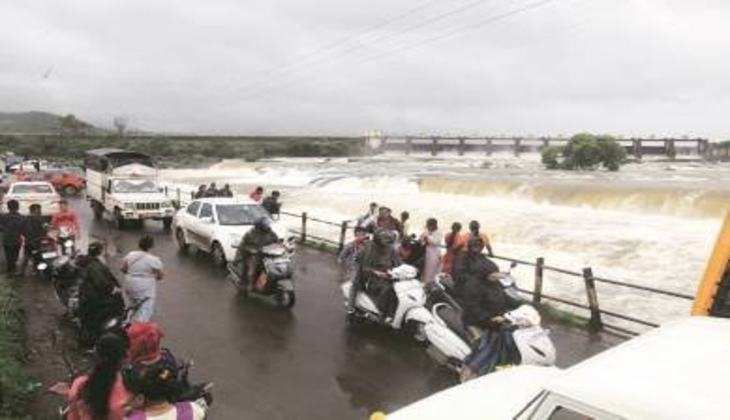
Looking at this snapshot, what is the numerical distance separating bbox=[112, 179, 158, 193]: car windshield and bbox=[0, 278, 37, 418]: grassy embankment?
47.9 ft

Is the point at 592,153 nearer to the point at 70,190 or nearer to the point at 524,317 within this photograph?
the point at 70,190

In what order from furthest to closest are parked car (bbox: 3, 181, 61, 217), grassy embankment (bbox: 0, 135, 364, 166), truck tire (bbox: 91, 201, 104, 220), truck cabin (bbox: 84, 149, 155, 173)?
grassy embankment (bbox: 0, 135, 364, 166) → truck tire (bbox: 91, 201, 104, 220) → truck cabin (bbox: 84, 149, 155, 173) → parked car (bbox: 3, 181, 61, 217)

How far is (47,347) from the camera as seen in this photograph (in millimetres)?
10953

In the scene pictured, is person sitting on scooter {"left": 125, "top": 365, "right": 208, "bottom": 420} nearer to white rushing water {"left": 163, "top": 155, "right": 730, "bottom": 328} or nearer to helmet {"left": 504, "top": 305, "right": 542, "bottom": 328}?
helmet {"left": 504, "top": 305, "right": 542, "bottom": 328}

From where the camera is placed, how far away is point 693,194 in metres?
35.6

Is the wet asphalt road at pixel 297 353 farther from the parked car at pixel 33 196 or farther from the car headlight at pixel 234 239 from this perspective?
the parked car at pixel 33 196

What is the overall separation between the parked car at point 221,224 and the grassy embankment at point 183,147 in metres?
77.7

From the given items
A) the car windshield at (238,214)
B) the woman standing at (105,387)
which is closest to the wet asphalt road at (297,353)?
the car windshield at (238,214)

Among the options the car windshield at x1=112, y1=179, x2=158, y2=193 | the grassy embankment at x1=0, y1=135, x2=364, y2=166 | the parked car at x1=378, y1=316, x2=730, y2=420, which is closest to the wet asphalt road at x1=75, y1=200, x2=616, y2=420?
the parked car at x1=378, y1=316, x2=730, y2=420

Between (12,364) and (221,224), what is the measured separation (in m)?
9.15

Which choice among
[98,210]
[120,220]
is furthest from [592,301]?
[98,210]

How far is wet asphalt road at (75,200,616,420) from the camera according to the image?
8.82 metres

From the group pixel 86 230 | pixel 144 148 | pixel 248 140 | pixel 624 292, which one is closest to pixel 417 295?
pixel 624 292

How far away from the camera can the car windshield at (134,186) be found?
27172 millimetres
